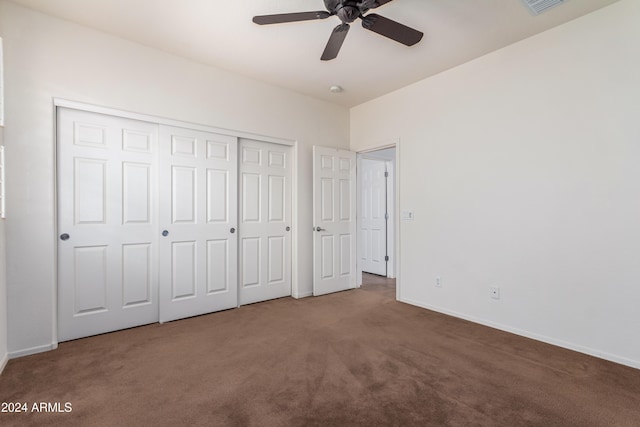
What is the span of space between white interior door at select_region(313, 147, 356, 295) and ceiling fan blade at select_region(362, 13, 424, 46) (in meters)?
1.98

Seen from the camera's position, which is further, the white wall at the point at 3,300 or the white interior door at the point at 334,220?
the white interior door at the point at 334,220

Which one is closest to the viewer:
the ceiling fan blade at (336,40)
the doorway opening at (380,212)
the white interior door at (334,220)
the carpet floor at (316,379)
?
the carpet floor at (316,379)

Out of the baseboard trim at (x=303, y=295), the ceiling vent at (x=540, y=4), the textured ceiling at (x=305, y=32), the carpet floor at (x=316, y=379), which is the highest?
the textured ceiling at (x=305, y=32)

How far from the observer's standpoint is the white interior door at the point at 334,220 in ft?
13.3

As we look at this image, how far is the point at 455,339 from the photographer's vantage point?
268 cm

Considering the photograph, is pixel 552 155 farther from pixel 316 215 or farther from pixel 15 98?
pixel 15 98

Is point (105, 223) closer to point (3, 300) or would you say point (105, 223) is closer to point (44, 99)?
point (3, 300)

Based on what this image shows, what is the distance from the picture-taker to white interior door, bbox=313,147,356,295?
160 inches

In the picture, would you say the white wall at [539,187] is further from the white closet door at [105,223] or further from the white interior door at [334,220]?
the white closet door at [105,223]

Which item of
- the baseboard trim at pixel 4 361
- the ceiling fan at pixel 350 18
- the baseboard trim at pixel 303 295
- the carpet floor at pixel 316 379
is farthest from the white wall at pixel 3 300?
the baseboard trim at pixel 303 295

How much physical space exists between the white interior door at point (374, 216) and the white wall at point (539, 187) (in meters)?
1.61

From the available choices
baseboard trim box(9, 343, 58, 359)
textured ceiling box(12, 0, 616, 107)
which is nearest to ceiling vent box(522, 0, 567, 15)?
textured ceiling box(12, 0, 616, 107)

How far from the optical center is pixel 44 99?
244cm

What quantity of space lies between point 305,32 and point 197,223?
7.04 ft
